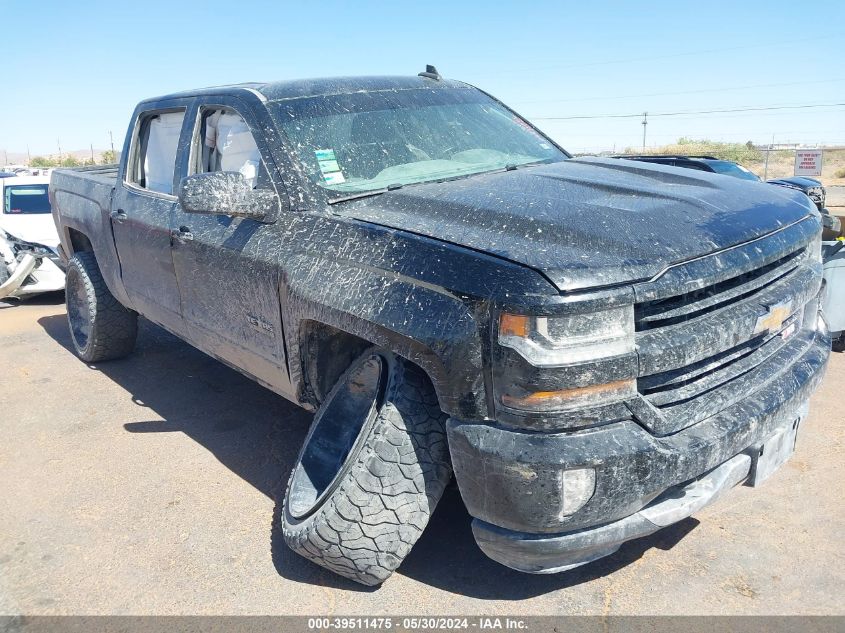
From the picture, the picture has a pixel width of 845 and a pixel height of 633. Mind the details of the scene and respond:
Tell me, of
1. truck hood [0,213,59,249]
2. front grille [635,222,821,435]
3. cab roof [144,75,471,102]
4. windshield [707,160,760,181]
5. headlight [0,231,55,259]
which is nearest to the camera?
front grille [635,222,821,435]

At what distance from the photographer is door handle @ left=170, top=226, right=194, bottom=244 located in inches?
149

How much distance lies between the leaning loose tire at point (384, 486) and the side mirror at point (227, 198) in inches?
34.7

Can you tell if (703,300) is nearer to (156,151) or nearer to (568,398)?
(568,398)

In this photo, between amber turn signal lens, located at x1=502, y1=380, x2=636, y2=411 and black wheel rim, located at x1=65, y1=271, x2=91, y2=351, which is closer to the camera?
amber turn signal lens, located at x1=502, y1=380, x2=636, y2=411

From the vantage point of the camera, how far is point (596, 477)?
221 cm

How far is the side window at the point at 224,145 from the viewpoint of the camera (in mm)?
3661

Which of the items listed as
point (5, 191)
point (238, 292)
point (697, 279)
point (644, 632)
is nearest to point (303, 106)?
point (238, 292)

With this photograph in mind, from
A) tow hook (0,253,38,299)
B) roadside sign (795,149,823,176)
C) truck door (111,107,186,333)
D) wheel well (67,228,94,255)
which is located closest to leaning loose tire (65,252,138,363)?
wheel well (67,228,94,255)

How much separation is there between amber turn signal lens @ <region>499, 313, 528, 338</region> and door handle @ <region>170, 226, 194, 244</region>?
215 cm

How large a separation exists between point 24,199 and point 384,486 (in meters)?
8.37

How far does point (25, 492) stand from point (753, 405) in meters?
3.44

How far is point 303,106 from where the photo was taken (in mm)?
3494

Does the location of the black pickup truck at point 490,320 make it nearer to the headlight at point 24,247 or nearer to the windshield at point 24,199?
the headlight at point 24,247

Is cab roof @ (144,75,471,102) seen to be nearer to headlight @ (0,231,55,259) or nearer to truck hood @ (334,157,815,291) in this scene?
truck hood @ (334,157,815,291)
